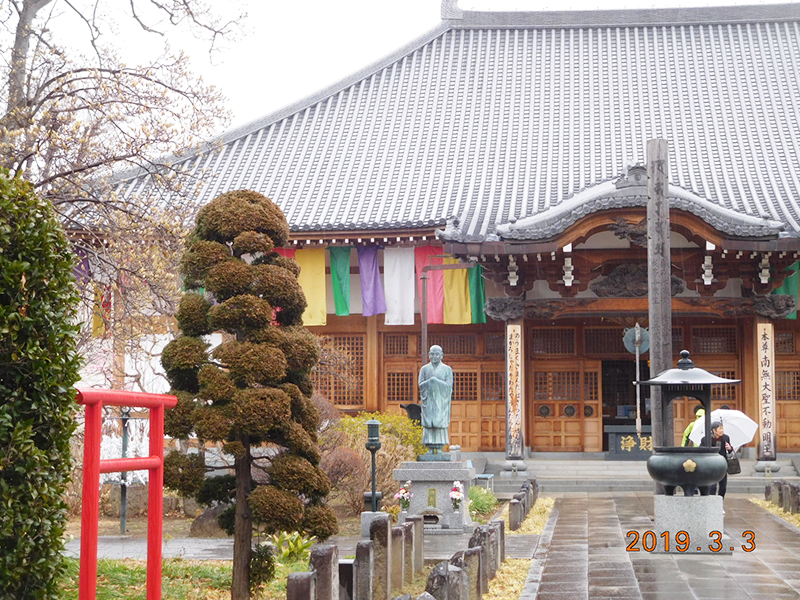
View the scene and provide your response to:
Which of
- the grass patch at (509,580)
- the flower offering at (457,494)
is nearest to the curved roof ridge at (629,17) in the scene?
the flower offering at (457,494)

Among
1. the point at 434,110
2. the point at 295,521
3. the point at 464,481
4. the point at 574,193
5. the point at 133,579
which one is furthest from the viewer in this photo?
the point at 434,110

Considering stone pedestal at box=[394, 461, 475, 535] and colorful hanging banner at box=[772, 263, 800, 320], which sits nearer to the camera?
stone pedestal at box=[394, 461, 475, 535]

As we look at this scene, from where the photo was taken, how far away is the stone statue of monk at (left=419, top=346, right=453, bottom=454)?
14.1m

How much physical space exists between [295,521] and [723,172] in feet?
60.4

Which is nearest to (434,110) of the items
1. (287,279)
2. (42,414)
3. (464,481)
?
(464,481)

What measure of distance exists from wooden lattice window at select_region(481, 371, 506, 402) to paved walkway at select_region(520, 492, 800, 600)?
8.30 meters

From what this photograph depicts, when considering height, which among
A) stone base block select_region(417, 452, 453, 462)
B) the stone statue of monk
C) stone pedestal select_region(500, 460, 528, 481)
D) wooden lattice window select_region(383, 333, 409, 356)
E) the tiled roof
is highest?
the tiled roof

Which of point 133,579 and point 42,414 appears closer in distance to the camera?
point 42,414

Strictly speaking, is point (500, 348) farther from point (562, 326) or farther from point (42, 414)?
point (42, 414)

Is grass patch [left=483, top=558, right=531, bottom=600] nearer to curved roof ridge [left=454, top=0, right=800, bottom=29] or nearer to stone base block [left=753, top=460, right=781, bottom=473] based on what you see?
stone base block [left=753, top=460, right=781, bottom=473]

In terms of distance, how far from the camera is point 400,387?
22.9 meters

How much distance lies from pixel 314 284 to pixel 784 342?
34.5 ft

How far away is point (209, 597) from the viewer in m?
8.66
